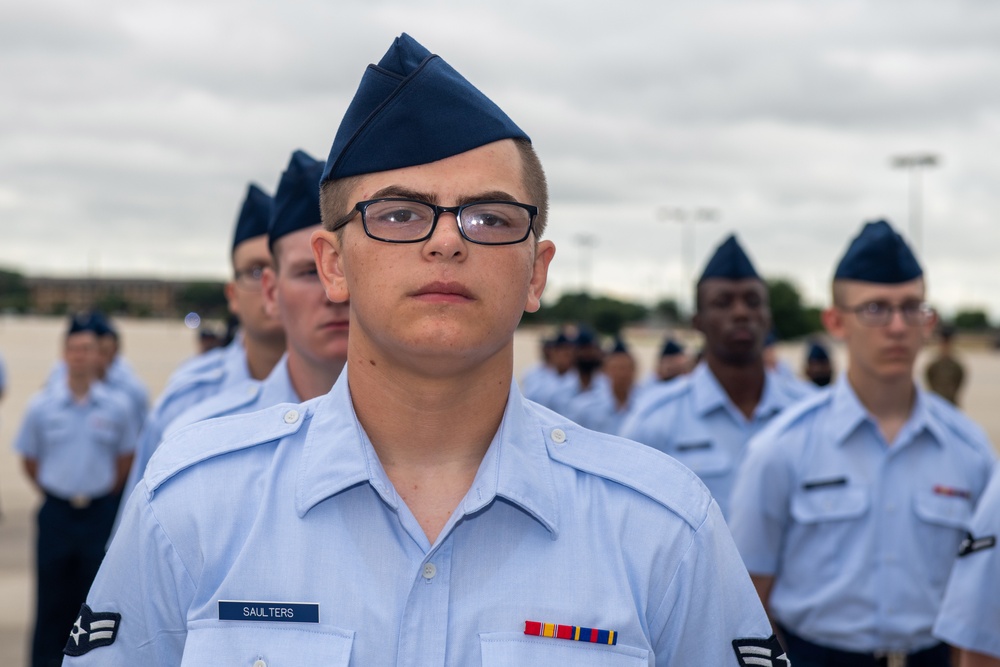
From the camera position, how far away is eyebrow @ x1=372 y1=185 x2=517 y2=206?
2047 mm

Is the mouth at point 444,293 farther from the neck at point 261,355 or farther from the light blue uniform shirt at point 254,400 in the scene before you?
the neck at point 261,355

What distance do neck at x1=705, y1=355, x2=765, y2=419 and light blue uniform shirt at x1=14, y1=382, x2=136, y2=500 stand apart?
4.56 metres

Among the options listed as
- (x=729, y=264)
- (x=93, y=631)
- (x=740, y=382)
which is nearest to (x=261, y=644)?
(x=93, y=631)

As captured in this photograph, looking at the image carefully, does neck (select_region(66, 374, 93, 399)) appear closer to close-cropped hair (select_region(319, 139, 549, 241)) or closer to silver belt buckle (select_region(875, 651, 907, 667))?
silver belt buckle (select_region(875, 651, 907, 667))

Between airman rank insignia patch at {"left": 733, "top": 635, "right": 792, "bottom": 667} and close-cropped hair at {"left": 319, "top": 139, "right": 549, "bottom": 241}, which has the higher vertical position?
close-cropped hair at {"left": 319, "top": 139, "right": 549, "bottom": 241}

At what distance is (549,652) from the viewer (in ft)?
6.60

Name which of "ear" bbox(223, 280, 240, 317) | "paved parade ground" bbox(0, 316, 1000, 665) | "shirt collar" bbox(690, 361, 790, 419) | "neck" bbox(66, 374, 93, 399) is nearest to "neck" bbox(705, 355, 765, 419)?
"shirt collar" bbox(690, 361, 790, 419)

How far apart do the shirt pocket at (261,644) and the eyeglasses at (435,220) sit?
709 mm

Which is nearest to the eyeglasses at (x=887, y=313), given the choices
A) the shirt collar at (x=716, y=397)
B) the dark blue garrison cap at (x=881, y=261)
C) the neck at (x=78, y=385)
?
the dark blue garrison cap at (x=881, y=261)

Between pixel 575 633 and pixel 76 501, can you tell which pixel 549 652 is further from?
pixel 76 501

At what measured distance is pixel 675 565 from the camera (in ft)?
6.89

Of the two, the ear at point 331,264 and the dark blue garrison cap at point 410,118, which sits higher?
the dark blue garrison cap at point 410,118

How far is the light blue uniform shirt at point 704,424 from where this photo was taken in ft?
19.6

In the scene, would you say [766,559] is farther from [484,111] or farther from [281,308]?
[484,111]
